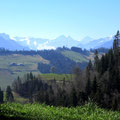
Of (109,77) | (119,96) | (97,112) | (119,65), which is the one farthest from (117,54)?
(97,112)

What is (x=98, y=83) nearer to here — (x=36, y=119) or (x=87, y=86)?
(x=87, y=86)

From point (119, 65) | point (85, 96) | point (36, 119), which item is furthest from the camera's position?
point (119, 65)

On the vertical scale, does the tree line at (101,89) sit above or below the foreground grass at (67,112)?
below

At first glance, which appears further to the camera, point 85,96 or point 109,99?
point 85,96

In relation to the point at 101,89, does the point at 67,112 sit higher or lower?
higher

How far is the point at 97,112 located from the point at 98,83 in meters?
99.1

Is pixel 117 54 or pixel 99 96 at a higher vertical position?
pixel 117 54

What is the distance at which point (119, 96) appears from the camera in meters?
103

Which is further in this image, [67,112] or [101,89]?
[101,89]

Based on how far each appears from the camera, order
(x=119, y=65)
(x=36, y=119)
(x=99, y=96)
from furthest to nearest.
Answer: (x=119, y=65), (x=99, y=96), (x=36, y=119)

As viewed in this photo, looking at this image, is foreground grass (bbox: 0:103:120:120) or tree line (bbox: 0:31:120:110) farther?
tree line (bbox: 0:31:120:110)

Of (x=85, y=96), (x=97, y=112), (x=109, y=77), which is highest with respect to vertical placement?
(x=97, y=112)

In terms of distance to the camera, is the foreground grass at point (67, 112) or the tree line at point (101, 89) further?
the tree line at point (101, 89)

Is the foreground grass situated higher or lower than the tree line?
higher
